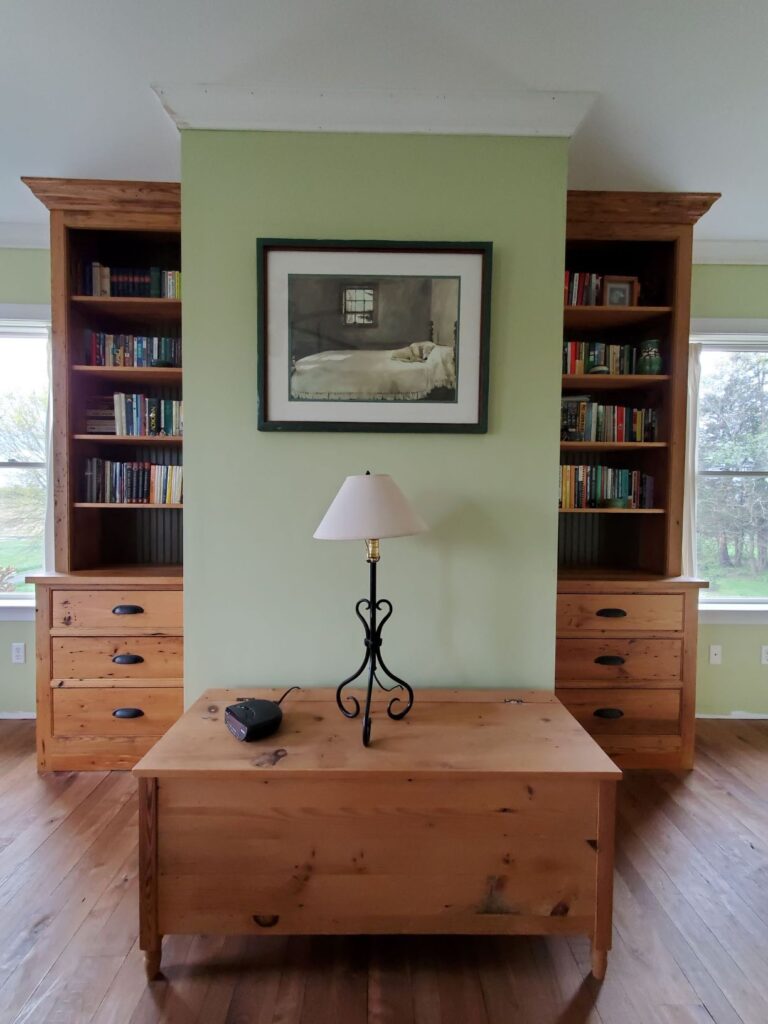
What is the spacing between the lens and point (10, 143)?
1941 mm

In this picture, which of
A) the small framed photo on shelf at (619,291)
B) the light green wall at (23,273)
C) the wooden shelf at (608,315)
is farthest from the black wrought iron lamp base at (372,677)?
the light green wall at (23,273)

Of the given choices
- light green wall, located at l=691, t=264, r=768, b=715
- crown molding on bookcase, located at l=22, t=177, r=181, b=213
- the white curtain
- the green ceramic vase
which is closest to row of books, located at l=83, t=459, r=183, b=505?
crown molding on bookcase, located at l=22, t=177, r=181, b=213

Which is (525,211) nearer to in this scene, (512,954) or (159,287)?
(159,287)

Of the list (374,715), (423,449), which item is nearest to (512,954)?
(374,715)

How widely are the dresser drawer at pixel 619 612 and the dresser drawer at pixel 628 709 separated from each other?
31 centimetres

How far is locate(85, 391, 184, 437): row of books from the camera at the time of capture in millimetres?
2346

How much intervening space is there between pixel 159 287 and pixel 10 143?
69 cm

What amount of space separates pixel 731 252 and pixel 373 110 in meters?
2.22

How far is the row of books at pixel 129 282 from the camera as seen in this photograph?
2320 millimetres

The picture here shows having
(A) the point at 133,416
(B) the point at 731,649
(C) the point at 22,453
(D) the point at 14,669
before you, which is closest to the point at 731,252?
(B) the point at 731,649

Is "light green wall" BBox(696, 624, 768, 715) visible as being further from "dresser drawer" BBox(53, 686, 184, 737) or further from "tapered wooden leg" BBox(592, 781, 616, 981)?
"dresser drawer" BBox(53, 686, 184, 737)

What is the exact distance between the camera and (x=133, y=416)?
2.36 metres

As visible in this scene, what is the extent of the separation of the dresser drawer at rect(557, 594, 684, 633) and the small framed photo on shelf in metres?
1.43

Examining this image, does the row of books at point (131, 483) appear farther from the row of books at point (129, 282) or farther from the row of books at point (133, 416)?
→ the row of books at point (129, 282)
